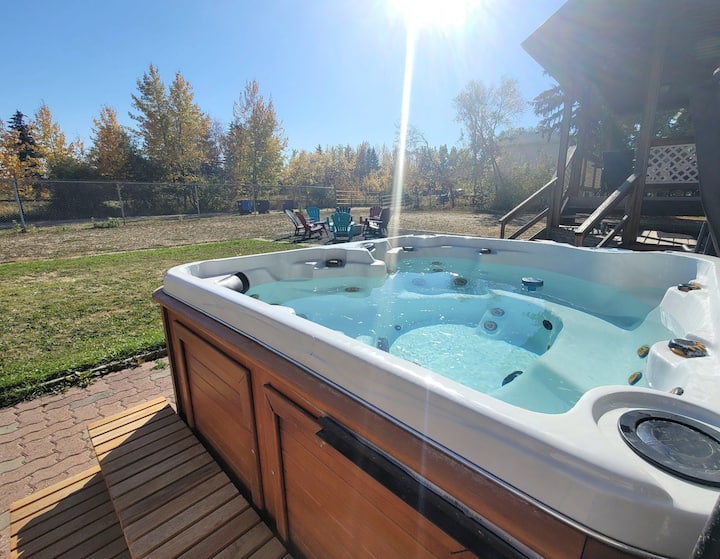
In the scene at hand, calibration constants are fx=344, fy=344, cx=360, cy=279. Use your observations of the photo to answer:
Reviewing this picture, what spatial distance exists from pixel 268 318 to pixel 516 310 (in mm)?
2715

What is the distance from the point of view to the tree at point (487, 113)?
55.1 ft

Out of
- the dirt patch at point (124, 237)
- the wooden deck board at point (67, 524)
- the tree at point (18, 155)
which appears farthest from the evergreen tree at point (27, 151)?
the wooden deck board at point (67, 524)

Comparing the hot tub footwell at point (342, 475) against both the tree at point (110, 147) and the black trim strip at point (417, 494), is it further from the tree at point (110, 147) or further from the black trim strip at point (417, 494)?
the tree at point (110, 147)

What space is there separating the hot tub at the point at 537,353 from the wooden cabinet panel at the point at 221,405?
0.16 m

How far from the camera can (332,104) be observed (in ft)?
59.1

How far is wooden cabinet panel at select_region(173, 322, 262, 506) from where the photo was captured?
1264mm

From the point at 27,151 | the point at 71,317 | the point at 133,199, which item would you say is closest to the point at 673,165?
the point at 71,317

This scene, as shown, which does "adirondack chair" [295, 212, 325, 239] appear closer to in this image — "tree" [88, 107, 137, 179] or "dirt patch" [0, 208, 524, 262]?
"dirt patch" [0, 208, 524, 262]

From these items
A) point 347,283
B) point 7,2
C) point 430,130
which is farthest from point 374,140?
point 347,283

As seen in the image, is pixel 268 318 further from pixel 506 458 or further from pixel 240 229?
pixel 240 229

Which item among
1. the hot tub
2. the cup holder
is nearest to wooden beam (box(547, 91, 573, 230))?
the hot tub

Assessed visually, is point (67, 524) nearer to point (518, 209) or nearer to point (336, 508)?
point (336, 508)

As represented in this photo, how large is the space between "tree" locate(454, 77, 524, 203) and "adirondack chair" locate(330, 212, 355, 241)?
36.6ft

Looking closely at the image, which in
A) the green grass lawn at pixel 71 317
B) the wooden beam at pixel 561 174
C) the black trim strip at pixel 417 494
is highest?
the wooden beam at pixel 561 174
